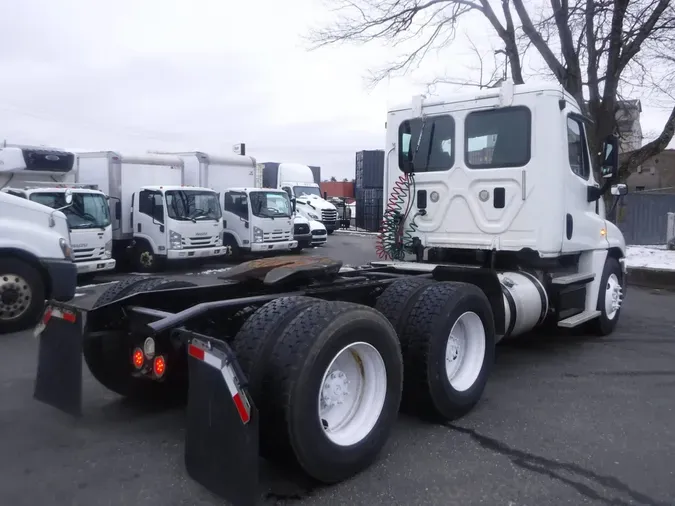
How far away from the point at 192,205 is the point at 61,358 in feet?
39.5

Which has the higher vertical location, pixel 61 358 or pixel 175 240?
pixel 175 240

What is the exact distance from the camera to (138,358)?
157 inches

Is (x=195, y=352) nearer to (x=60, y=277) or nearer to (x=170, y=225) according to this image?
(x=60, y=277)

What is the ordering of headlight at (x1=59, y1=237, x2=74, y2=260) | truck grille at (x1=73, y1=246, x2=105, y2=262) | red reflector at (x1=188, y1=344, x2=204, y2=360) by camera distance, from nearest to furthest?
red reflector at (x1=188, y1=344, x2=204, y2=360)
headlight at (x1=59, y1=237, x2=74, y2=260)
truck grille at (x1=73, y1=246, x2=105, y2=262)

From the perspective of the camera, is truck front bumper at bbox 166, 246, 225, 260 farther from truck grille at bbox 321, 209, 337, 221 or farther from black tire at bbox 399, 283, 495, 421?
black tire at bbox 399, 283, 495, 421

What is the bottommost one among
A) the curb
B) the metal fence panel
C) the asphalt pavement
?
the asphalt pavement

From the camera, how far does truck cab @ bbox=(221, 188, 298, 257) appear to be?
17656 millimetres

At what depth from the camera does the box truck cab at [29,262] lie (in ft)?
24.8

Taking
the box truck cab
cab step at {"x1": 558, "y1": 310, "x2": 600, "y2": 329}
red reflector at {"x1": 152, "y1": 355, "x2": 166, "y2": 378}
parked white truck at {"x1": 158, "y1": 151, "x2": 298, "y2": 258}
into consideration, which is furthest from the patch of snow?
red reflector at {"x1": 152, "y1": 355, "x2": 166, "y2": 378}

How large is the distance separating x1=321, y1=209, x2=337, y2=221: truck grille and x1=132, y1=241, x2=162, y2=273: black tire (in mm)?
11677

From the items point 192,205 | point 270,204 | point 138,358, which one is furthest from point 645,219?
point 138,358

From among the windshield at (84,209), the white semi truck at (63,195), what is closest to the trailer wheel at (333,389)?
the white semi truck at (63,195)

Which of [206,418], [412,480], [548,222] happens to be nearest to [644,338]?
[548,222]

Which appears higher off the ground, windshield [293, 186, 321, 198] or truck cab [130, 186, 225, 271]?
windshield [293, 186, 321, 198]
